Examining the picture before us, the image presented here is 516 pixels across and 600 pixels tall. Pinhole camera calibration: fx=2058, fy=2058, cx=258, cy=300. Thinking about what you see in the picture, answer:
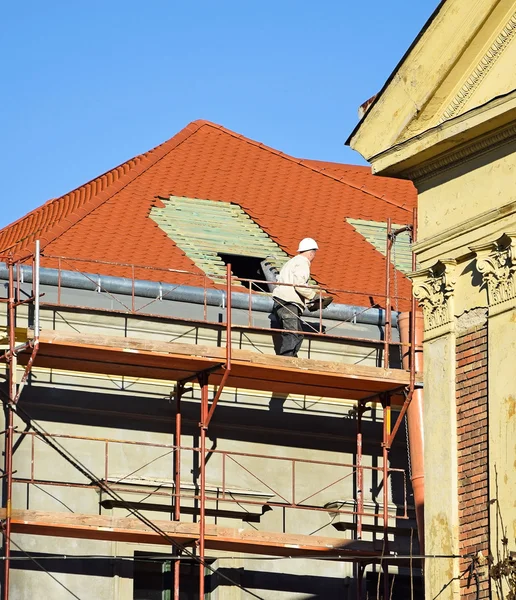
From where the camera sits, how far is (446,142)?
19.7 metres

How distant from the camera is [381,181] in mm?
32750

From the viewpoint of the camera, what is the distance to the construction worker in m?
25.5

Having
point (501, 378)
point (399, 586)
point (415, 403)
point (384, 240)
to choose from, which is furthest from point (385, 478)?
point (501, 378)

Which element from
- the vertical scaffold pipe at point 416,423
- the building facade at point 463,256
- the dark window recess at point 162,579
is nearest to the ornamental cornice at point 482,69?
the building facade at point 463,256

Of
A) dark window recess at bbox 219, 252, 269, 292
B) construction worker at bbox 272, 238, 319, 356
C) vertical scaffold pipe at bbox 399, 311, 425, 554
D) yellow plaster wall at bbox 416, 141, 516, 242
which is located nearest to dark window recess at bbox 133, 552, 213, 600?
vertical scaffold pipe at bbox 399, 311, 425, 554

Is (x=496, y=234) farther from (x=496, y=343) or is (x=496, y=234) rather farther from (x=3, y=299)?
(x=3, y=299)

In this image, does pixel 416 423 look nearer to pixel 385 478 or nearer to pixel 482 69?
pixel 385 478

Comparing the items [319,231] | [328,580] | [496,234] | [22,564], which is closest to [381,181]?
[319,231]

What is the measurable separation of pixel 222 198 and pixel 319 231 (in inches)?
56.9

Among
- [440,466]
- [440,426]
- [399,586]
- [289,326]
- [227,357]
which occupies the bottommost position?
[440,466]

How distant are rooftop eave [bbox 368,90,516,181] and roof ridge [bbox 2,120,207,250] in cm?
728

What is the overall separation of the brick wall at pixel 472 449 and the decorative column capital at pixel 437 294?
263 millimetres

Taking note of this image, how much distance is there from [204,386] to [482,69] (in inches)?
262

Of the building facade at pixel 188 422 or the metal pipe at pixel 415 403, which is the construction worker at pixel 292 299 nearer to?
the building facade at pixel 188 422
